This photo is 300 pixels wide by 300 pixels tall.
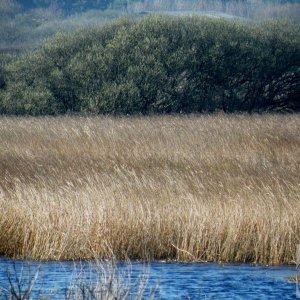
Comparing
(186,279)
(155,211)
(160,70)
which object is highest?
(160,70)

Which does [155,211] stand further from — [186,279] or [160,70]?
[160,70]

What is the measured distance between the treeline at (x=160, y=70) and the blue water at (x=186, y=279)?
24.7 m

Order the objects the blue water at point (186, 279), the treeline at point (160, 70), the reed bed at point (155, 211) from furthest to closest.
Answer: the treeline at point (160, 70) < the reed bed at point (155, 211) < the blue water at point (186, 279)

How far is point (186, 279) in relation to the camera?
10.6 m

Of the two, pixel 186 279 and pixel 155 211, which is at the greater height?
pixel 155 211

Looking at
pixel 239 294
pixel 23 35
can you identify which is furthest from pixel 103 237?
pixel 23 35

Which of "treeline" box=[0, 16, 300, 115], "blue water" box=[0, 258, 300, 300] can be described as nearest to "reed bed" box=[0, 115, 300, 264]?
"blue water" box=[0, 258, 300, 300]

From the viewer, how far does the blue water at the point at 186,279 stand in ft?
32.2

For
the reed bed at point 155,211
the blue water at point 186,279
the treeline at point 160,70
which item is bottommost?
the blue water at point 186,279

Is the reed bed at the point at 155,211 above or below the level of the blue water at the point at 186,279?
above

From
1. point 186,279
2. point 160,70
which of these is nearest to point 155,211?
point 186,279

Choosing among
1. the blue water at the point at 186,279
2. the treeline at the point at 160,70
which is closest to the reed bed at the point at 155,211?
the blue water at the point at 186,279

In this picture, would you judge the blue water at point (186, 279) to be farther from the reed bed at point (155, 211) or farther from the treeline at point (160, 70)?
the treeline at point (160, 70)

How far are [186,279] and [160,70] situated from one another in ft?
87.0
